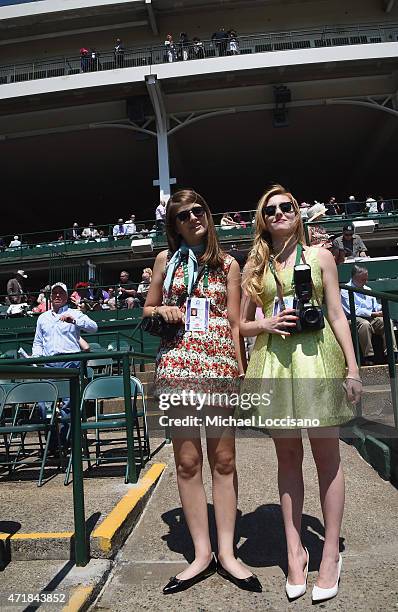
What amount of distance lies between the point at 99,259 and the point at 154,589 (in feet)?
53.4

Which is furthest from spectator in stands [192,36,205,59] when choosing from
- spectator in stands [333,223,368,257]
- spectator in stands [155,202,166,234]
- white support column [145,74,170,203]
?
spectator in stands [333,223,368,257]

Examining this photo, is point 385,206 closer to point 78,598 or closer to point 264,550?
point 264,550

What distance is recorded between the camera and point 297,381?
2.27 meters

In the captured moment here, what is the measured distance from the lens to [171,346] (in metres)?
2.49

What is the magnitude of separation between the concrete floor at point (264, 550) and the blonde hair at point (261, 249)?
1.36 meters

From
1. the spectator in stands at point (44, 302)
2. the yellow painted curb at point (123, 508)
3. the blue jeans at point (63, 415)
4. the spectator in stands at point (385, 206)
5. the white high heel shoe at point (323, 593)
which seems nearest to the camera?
the white high heel shoe at point (323, 593)

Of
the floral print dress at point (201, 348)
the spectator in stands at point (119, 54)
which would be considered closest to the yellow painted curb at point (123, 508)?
the floral print dress at point (201, 348)

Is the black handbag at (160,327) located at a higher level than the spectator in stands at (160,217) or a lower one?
lower

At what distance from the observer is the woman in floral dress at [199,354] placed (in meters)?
2.40

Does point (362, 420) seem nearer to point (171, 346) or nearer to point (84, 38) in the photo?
point (171, 346)

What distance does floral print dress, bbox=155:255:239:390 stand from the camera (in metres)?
2.41

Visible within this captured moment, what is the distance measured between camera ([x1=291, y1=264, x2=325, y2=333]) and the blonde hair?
21 cm

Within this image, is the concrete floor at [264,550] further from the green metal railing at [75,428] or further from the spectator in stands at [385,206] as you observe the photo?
the spectator in stands at [385,206]

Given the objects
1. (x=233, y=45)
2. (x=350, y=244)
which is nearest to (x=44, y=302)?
(x=350, y=244)
